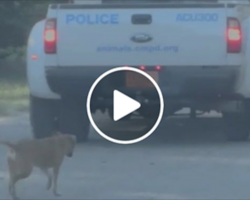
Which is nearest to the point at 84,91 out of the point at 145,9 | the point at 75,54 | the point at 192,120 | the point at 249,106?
the point at 75,54

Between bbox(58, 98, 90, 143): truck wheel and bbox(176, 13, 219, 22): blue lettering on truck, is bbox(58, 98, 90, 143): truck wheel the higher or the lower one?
the lower one

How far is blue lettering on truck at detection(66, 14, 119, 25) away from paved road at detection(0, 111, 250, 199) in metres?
1.55

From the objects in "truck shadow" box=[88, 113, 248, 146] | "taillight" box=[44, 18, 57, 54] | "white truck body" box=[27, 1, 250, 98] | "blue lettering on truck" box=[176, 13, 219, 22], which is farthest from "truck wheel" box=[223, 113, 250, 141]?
"taillight" box=[44, 18, 57, 54]

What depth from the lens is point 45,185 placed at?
9680 mm

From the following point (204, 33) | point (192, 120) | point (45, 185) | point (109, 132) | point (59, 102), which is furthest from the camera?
point (192, 120)

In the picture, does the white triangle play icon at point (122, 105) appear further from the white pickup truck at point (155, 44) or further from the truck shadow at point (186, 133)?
the truck shadow at point (186, 133)

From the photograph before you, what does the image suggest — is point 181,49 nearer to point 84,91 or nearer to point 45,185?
point 84,91

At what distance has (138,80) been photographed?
1177 cm

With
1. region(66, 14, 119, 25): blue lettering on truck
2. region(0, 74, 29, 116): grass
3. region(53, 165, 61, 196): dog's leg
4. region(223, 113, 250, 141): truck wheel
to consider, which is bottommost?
region(0, 74, 29, 116): grass

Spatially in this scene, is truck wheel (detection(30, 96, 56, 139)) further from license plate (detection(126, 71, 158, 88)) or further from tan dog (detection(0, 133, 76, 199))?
tan dog (detection(0, 133, 76, 199))

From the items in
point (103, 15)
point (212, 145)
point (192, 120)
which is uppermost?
point (103, 15)

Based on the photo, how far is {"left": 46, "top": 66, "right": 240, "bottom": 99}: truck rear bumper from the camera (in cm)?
1160

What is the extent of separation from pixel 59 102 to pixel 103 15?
4.53 feet

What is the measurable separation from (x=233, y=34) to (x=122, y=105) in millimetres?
1906
